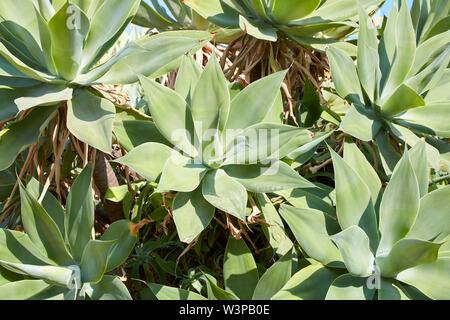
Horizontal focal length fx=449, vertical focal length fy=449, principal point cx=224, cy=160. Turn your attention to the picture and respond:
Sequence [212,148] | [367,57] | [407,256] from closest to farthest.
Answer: [407,256], [212,148], [367,57]

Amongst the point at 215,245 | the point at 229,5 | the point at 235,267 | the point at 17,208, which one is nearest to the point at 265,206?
the point at 235,267

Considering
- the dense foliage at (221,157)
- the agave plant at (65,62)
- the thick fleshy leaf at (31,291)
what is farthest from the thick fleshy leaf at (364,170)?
the thick fleshy leaf at (31,291)

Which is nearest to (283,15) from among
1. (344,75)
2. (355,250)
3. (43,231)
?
(344,75)

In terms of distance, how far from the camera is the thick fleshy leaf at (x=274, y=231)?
808mm

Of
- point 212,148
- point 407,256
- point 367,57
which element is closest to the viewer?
point 407,256

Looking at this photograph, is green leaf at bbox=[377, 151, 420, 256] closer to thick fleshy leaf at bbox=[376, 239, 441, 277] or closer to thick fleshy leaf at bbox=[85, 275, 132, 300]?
thick fleshy leaf at bbox=[376, 239, 441, 277]

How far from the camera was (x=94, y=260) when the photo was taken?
2.40 ft

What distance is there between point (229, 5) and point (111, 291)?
0.64 m

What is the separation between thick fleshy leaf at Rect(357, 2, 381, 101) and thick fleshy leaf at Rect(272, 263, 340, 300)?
0.38m

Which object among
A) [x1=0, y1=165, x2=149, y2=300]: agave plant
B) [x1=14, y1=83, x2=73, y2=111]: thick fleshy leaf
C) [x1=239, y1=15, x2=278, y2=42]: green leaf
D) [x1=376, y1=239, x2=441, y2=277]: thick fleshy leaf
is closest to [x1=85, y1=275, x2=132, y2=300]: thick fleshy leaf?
[x1=0, y1=165, x2=149, y2=300]: agave plant

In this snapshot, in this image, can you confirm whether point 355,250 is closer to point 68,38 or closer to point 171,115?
point 171,115

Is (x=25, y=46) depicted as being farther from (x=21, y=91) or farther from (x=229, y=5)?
(x=229, y=5)

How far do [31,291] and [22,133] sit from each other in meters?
0.27
